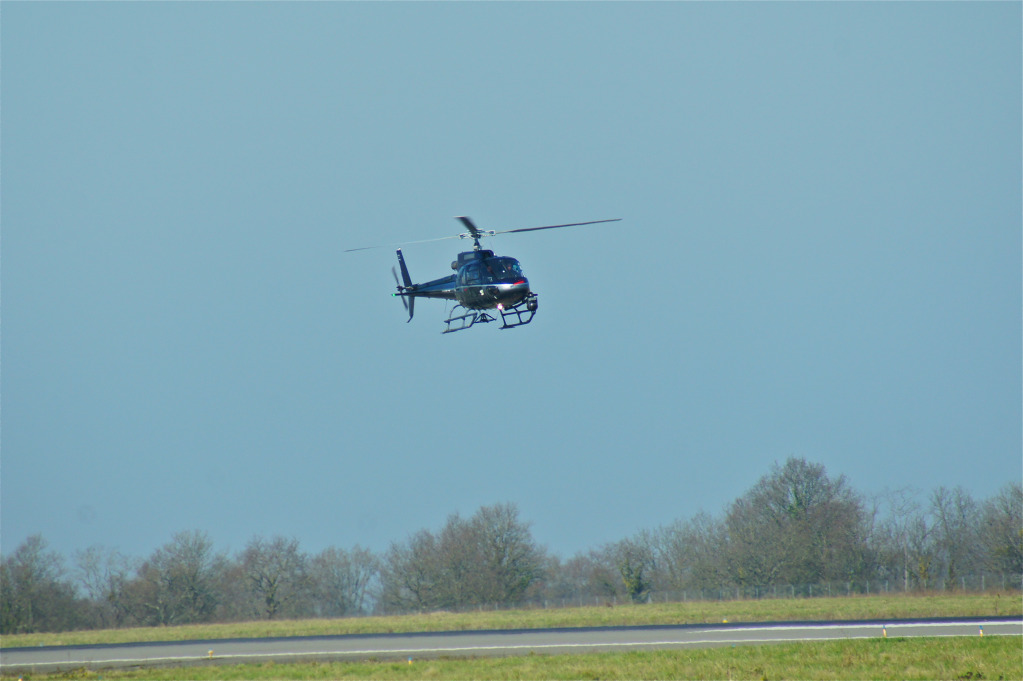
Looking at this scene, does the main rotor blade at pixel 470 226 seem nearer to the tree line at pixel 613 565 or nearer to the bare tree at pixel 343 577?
the tree line at pixel 613 565

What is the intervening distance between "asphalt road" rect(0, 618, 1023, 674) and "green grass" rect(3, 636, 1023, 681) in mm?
1599

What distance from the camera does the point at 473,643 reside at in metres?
26.2

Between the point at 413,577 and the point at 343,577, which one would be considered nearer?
the point at 413,577

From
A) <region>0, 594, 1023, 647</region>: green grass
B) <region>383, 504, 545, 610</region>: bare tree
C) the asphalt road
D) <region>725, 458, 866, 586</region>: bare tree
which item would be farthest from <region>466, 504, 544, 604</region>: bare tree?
the asphalt road

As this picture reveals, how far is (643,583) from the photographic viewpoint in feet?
201

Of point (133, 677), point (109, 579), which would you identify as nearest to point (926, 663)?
point (133, 677)

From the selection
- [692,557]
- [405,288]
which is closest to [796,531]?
[692,557]

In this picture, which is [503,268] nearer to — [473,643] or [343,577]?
[473,643]

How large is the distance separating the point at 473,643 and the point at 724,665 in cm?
917

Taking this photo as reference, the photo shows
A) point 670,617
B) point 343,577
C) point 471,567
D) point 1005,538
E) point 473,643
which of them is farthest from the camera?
point 343,577

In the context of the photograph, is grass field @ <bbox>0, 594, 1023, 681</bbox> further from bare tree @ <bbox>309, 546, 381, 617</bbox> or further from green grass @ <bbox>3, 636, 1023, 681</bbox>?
bare tree @ <bbox>309, 546, 381, 617</bbox>

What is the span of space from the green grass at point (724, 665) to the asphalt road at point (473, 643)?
160 cm

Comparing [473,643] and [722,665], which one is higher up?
[722,665]

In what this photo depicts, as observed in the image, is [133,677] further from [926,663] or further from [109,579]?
[109,579]
